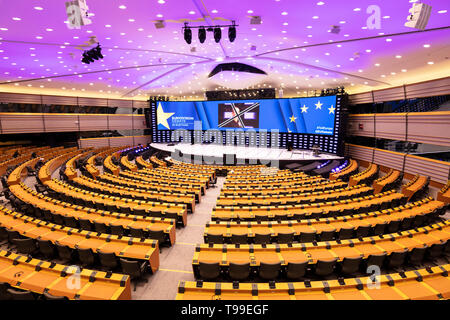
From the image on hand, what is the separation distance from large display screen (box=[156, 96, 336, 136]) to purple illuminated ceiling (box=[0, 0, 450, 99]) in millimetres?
3362

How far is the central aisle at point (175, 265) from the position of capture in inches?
208

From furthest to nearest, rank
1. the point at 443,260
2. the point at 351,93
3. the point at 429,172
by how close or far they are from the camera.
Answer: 1. the point at 351,93
2. the point at 429,172
3. the point at 443,260

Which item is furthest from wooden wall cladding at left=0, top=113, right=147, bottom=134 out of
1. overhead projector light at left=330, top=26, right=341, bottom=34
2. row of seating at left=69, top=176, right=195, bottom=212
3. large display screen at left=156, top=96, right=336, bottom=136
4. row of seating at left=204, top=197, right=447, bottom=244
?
overhead projector light at left=330, top=26, right=341, bottom=34

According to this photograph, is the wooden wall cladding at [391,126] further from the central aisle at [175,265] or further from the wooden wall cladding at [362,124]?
the central aisle at [175,265]

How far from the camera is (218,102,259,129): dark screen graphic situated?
2681cm

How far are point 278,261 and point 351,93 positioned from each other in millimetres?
23566

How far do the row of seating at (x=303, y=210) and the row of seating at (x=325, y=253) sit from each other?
2.14 meters

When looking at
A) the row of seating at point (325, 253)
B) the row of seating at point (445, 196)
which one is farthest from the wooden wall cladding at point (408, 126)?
the row of seating at point (325, 253)

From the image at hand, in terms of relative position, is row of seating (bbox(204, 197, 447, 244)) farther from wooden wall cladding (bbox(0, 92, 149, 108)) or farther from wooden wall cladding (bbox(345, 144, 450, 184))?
wooden wall cladding (bbox(0, 92, 149, 108))

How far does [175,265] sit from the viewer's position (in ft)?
20.8

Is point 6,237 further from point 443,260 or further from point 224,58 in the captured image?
point 224,58

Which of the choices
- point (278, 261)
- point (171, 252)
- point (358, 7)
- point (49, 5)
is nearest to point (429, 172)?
point (358, 7)

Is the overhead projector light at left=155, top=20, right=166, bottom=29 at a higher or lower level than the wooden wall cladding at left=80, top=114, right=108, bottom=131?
higher

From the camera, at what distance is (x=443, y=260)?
638cm
